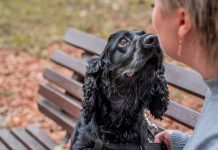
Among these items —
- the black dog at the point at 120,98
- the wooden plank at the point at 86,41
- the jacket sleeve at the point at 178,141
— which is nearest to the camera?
the jacket sleeve at the point at 178,141

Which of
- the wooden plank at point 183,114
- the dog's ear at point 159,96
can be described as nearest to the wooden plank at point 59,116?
the wooden plank at point 183,114

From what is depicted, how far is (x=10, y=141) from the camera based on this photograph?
4.41 meters

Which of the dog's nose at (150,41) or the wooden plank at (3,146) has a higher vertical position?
the dog's nose at (150,41)

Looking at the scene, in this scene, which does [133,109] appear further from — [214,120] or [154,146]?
[214,120]

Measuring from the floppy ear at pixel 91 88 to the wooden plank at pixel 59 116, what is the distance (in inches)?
48.8

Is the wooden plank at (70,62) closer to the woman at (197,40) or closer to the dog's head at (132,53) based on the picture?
the dog's head at (132,53)

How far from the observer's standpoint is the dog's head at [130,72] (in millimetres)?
2707

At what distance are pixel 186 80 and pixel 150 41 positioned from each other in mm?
810

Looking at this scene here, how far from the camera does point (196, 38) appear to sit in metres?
1.68

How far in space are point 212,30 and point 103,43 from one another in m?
2.56

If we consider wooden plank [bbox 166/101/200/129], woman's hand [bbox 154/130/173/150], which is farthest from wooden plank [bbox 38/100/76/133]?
woman's hand [bbox 154/130/173/150]

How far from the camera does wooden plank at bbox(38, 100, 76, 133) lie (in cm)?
428

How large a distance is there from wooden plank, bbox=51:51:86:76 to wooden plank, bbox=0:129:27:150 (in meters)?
0.88

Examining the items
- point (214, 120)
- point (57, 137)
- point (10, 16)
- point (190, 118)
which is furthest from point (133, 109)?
point (10, 16)
